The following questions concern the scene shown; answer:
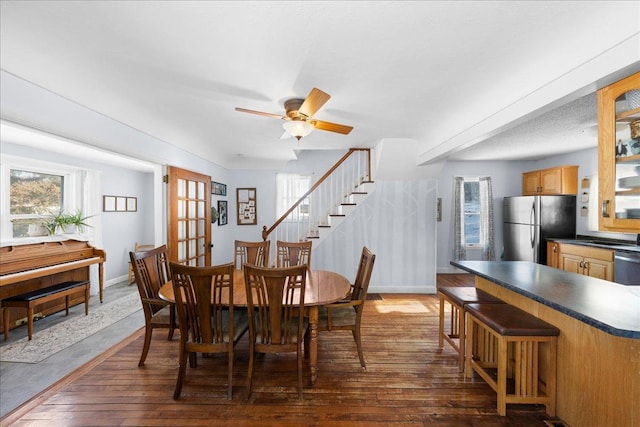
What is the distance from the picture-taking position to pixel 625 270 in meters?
3.24

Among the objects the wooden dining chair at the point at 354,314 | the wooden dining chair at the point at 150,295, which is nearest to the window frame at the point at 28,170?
the wooden dining chair at the point at 150,295

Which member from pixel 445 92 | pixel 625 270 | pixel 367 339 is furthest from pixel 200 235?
pixel 625 270

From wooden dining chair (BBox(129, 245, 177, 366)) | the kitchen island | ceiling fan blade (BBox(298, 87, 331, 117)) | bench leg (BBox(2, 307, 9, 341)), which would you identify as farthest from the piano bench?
the kitchen island

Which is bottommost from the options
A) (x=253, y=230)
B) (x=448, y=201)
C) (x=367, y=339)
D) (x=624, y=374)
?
(x=367, y=339)

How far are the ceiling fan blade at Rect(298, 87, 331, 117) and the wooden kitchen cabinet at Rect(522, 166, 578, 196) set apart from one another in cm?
468

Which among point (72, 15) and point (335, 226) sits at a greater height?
point (72, 15)

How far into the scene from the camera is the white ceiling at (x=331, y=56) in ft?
4.50

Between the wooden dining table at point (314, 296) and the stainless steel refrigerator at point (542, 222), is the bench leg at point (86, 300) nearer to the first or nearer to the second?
the wooden dining table at point (314, 296)

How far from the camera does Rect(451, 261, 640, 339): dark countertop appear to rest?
1.35m

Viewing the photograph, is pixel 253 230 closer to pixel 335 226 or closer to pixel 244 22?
pixel 335 226

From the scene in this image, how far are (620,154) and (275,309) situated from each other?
2313 mm

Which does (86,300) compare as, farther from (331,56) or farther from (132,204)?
(331,56)

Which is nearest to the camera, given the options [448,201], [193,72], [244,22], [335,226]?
[244,22]

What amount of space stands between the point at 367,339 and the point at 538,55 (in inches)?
109
